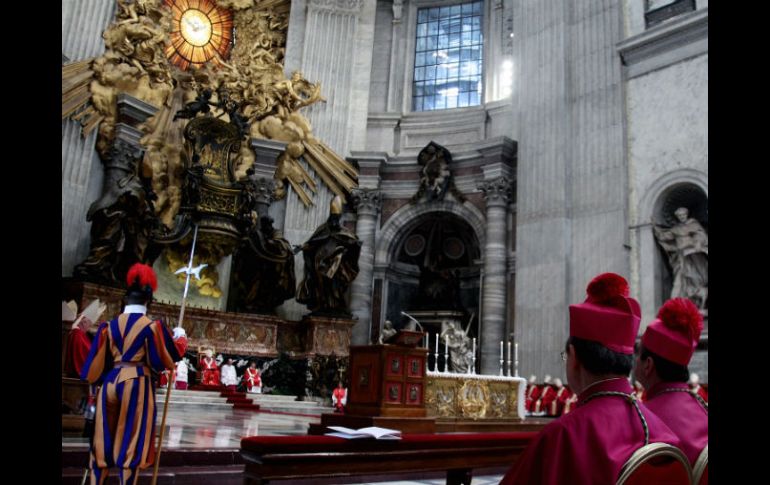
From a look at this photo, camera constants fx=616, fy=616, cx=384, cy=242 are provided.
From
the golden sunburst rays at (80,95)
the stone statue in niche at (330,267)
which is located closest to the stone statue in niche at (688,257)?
the stone statue in niche at (330,267)

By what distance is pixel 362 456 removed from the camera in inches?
133

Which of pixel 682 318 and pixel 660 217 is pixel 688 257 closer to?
pixel 660 217

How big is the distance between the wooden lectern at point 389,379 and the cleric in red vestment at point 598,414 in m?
3.24

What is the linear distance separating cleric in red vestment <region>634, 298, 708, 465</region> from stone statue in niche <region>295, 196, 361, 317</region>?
36.4 feet

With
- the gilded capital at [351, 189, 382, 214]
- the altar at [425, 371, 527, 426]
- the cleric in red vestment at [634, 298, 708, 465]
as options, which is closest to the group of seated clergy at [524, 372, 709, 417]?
the altar at [425, 371, 527, 426]

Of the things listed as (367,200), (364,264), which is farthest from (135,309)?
(367,200)

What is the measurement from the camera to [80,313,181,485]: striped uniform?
3.36 meters

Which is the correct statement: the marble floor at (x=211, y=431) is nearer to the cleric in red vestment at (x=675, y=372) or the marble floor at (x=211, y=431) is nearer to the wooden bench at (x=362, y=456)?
the wooden bench at (x=362, y=456)

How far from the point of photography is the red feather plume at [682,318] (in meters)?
2.07

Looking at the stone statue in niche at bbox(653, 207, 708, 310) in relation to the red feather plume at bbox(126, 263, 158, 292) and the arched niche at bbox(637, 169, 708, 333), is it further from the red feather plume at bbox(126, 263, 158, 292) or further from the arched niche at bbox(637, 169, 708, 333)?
the red feather plume at bbox(126, 263, 158, 292)

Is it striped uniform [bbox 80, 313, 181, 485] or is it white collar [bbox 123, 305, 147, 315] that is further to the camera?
white collar [bbox 123, 305, 147, 315]

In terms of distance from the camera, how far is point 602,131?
1153 centimetres

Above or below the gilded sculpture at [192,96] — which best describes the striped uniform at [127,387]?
below

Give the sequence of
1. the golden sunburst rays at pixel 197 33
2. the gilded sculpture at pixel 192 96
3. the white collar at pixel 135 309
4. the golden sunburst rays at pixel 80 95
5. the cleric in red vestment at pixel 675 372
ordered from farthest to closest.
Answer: the golden sunburst rays at pixel 197 33 → the gilded sculpture at pixel 192 96 → the golden sunburst rays at pixel 80 95 → the white collar at pixel 135 309 → the cleric in red vestment at pixel 675 372
